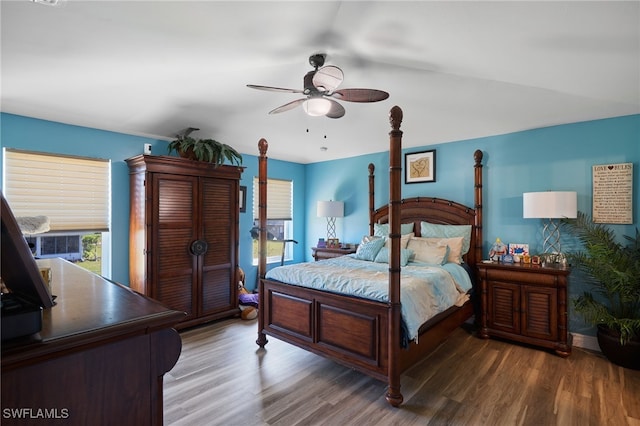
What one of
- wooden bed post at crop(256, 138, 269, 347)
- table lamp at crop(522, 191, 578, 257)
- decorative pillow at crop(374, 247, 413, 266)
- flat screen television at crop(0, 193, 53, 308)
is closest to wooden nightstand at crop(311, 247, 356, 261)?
decorative pillow at crop(374, 247, 413, 266)

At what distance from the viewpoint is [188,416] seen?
215 cm

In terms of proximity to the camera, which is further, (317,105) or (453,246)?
(453,246)

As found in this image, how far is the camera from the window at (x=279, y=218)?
5.52 m

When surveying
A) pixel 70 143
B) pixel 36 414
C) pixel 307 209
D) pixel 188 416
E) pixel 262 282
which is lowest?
pixel 188 416

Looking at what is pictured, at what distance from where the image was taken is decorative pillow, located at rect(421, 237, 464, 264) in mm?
3695

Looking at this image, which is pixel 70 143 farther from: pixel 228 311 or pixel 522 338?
pixel 522 338

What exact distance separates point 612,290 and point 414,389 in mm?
2088

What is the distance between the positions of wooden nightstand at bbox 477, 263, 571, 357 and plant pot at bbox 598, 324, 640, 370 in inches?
11.1

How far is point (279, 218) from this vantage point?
222 inches

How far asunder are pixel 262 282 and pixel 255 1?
8.21 feet

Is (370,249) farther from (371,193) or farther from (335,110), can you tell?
(335,110)

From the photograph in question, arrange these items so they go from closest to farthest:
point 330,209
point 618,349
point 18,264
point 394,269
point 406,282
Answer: point 18,264 → point 394,269 → point 406,282 → point 618,349 → point 330,209

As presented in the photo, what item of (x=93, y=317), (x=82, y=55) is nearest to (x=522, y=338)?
(x=93, y=317)

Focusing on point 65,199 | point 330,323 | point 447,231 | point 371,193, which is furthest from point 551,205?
point 65,199
